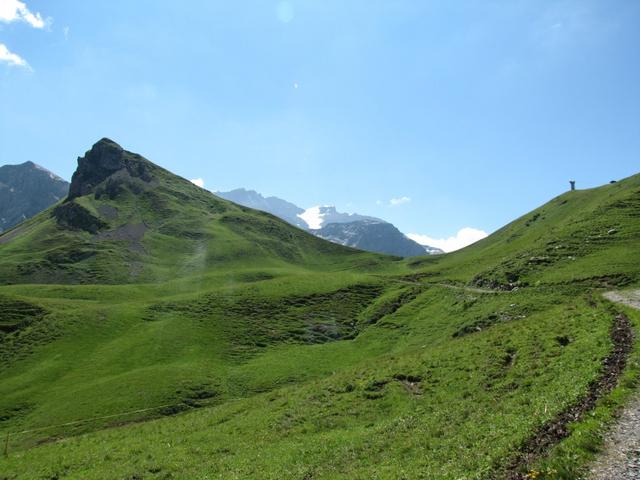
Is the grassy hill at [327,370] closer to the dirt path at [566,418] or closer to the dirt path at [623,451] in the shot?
the dirt path at [566,418]

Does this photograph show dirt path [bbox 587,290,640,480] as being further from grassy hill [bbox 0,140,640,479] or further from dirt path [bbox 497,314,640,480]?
grassy hill [bbox 0,140,640,479]

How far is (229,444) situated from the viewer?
3019 centimetres

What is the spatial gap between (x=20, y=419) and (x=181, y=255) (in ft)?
412

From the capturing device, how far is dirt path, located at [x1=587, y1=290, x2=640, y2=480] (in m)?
14.3

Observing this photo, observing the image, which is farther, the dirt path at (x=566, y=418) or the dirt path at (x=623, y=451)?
the dirt path at (x=566, y=418)

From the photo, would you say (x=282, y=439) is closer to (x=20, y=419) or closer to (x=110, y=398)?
(x=110, y=398)

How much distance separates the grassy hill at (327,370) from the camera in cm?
2231

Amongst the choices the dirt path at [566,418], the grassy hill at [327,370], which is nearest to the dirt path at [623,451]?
the dirt path at [566,418]

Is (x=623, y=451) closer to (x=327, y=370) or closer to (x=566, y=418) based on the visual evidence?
(x=566, y=418)

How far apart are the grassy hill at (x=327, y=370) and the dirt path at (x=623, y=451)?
0.59 metres

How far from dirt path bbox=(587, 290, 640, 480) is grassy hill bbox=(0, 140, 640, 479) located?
0.59 meters

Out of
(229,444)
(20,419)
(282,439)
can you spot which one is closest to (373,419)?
(282,439)

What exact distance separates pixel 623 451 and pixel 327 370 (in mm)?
47174

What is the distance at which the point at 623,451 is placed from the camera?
612 inches
